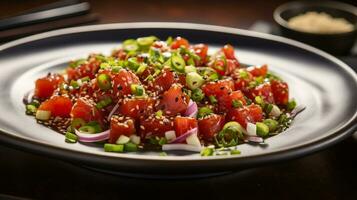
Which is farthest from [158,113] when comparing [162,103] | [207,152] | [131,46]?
[131,46]

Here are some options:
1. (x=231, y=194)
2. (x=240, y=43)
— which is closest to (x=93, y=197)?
(x=231, y=194)

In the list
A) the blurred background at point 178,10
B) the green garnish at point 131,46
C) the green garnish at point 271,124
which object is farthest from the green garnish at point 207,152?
the blurred background at point 178,10

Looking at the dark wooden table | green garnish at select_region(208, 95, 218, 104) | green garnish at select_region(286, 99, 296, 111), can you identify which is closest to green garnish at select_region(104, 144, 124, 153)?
the dark wooden table

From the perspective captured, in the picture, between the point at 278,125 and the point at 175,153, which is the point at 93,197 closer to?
the point at 175,153

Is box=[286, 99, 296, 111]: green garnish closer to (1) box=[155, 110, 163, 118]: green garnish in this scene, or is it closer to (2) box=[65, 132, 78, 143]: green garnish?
(1) box=[155, 110, 163, 118]: green garnish

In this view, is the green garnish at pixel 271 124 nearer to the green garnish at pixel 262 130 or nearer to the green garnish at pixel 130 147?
the green garnish at pixel 262 130

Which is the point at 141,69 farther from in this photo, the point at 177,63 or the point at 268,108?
the point at 268,108

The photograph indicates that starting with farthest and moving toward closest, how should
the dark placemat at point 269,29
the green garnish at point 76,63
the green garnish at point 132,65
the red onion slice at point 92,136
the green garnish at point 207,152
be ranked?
the dark placemat at point 269,29
the green garnish at point 76,63
the green garnish at point 132,65
the red onion slice at point 92,136
the green garnish at point 207,152
